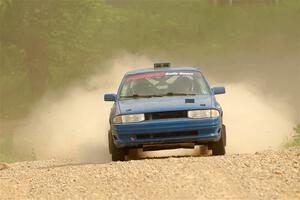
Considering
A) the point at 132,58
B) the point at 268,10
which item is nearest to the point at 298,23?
the point at 268,10

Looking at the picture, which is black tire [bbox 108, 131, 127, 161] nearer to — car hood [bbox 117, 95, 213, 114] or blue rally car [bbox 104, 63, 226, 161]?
blue rally car [bbox 104, 63, 226, 161]

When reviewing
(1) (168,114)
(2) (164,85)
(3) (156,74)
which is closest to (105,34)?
(3) (156,74)

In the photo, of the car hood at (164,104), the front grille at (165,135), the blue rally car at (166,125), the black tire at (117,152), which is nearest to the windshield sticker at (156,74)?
the car hood at (164,104)

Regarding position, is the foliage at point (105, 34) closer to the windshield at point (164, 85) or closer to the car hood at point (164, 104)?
the windshield at point (164, 85)

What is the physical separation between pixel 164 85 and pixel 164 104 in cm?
115

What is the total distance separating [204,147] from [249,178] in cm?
331

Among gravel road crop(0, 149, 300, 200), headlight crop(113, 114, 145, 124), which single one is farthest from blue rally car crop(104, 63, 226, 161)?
gravel road crop(0, 149, 300, 200)

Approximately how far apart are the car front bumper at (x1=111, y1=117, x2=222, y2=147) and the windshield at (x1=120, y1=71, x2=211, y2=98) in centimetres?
123

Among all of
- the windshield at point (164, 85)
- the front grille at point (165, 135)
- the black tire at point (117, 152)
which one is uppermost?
the windshield at point (164, 85)

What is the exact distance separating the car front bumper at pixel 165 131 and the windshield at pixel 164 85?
1.23m

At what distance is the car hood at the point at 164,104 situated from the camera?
1159 centimetres

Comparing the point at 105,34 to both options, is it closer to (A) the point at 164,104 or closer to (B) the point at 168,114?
(A) the point at 164,104

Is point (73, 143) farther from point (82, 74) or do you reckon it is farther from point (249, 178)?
point (82, 74)

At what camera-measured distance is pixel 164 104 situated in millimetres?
11820
